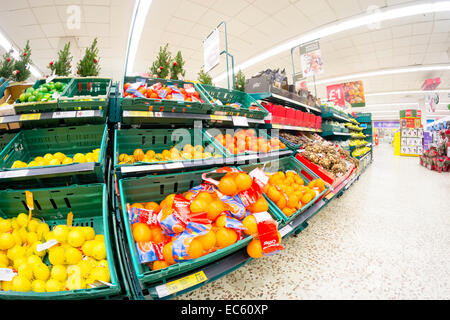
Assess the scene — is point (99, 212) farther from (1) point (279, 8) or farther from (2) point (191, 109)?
(1) point (279, 8)

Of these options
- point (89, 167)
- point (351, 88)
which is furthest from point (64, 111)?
point (351, 88)

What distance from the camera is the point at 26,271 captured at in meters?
0.82

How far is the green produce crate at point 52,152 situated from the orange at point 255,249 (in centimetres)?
106

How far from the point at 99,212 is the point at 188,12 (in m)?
5.47

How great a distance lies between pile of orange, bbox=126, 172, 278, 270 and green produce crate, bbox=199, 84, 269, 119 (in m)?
0.77

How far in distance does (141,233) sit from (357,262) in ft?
5.39

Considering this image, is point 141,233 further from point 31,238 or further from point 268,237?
point 268,237

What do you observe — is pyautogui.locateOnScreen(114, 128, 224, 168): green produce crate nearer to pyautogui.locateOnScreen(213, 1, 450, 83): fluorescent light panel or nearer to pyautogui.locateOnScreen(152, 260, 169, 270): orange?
pyautogui.locateOnScreen(152, 260, 169, 270): orange

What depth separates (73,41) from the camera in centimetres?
582

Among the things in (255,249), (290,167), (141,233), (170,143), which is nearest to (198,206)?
Result: (141,233)

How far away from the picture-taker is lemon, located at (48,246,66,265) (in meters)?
0.90

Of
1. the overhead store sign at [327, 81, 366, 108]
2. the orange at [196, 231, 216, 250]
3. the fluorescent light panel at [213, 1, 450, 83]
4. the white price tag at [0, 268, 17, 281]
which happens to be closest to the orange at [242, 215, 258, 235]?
the orange at [196, 231, 216, 250]

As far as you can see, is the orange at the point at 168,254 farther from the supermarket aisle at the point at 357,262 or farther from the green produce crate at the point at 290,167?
the green produce crate at the point at 290,167

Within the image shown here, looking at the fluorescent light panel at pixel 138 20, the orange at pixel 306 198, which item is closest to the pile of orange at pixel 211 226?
the orange at pixel 306 198
